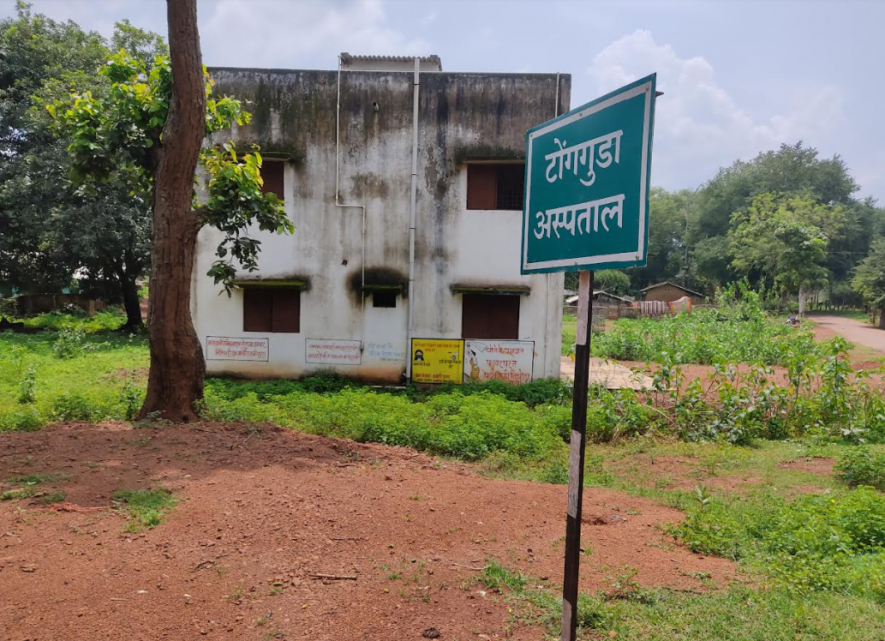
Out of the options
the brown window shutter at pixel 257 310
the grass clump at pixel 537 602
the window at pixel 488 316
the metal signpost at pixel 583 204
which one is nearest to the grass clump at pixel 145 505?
the grass clump at pixel 537 602

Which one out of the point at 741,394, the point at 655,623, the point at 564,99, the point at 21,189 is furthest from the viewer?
the point at 21,189

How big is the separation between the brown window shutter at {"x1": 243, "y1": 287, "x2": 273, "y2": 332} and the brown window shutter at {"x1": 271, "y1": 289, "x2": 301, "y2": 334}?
0.12m

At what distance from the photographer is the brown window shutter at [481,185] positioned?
13.3 m

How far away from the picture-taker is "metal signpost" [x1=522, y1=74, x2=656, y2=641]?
2.09 meters

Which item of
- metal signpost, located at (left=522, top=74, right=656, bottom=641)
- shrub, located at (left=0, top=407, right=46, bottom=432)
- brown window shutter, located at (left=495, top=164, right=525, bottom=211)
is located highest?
brown window shutter, located at (left=495, top=164, right=525, bottom=211)

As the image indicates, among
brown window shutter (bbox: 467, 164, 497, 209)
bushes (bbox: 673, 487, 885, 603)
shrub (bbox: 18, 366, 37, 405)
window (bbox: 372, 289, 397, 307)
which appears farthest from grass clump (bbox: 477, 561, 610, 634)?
brown window shutter (bbox: 467, 164, 497, 209)

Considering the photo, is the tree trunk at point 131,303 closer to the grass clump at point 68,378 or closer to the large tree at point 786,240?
the grass clump at point 68,378

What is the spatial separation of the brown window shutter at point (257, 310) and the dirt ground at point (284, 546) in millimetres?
7083

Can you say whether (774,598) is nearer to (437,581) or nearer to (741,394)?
(437,581)

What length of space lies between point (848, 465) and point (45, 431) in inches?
381

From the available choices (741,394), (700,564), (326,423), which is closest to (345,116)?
(326,423)

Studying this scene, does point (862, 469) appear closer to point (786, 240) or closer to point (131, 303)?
point (131, 303)

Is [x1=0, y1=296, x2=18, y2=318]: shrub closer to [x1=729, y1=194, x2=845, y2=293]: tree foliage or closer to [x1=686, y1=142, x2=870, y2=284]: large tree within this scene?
[x1=729, y1=194, x2=845, y2=293]: tree foliage

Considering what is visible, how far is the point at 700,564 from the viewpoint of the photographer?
431 centimetres
